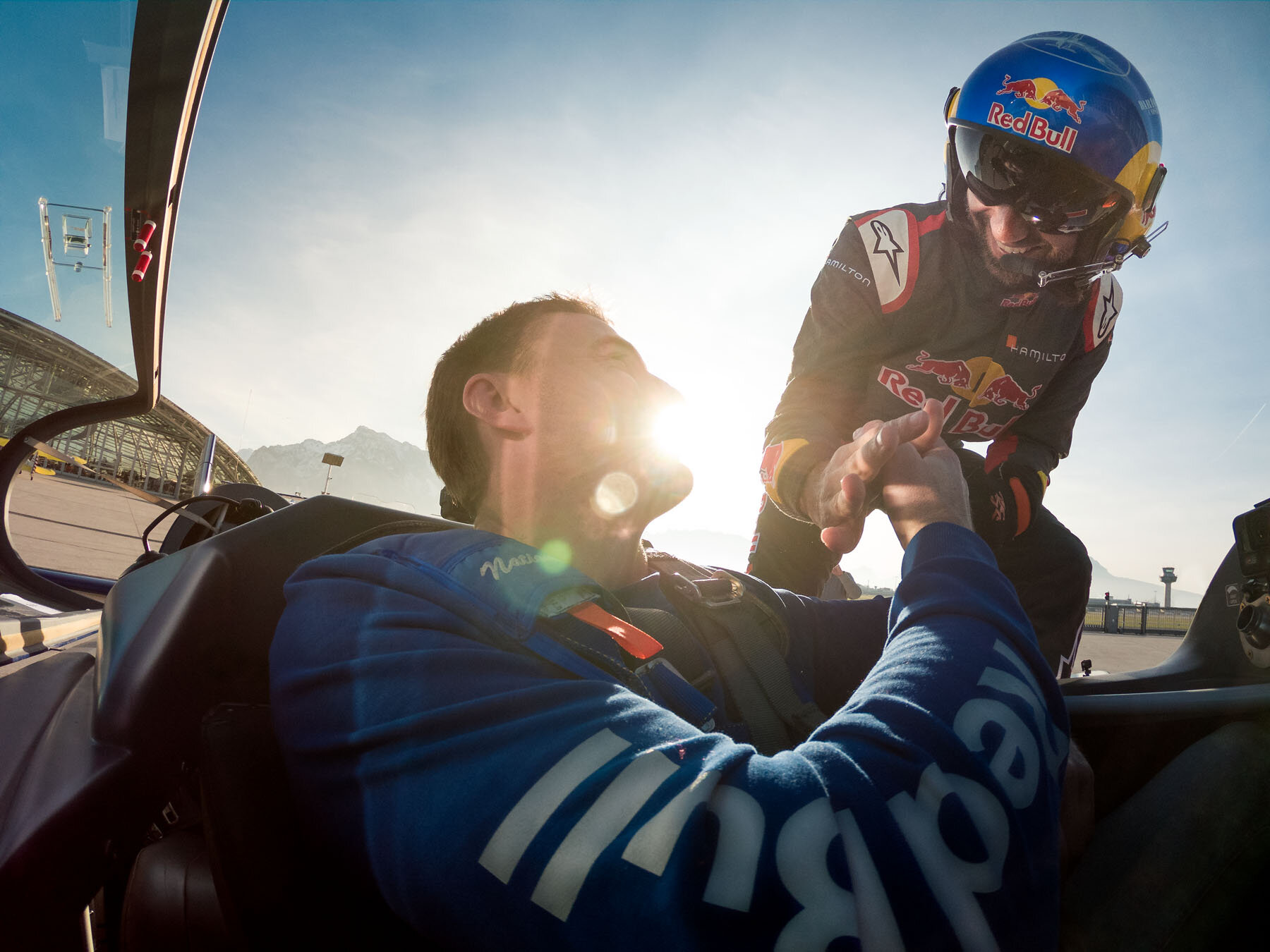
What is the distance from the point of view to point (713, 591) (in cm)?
124

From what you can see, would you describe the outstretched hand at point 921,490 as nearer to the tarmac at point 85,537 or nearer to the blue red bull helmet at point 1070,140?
the blue red bull helmet at point 1070,140

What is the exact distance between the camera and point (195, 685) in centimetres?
87

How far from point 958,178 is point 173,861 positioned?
2.15 m

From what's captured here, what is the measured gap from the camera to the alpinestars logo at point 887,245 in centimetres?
171

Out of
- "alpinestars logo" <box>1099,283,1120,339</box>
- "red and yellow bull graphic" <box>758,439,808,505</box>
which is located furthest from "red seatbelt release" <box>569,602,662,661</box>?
"alpinestars logo" <box>1099,283,1120,339</box>

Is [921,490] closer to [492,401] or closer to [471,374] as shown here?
[492,401]

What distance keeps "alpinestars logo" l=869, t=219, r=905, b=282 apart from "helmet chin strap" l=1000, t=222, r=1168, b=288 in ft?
0.85

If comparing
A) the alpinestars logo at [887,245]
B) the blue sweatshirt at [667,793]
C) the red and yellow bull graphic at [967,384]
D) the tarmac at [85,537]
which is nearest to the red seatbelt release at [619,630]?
the blue sweatshirt at [667,793]

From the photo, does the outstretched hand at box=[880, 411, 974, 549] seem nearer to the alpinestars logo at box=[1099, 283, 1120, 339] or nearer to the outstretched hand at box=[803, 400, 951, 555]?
the outstretched hand at box=[803, 400, 951, 555]

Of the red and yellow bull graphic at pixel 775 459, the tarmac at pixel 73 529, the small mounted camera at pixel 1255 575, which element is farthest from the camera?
the tarmac at pixel 73 529

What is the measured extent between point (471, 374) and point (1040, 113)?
1481 millimetres

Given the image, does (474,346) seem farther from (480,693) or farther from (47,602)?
(47,602)

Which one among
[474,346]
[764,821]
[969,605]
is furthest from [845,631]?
[474,346]

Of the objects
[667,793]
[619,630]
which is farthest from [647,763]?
[619,630]
